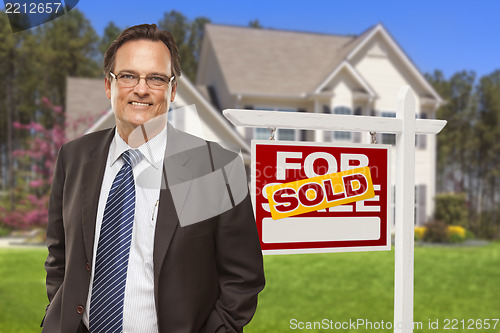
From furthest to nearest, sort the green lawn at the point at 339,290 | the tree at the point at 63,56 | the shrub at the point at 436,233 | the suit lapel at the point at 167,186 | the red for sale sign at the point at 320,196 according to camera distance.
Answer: the tree at the point at 63,56 < the shrub at the point at 436,233 < the green lawn at the point at 339,290 < the red for sale sign at the point at 320,196 < the suit lapel at the point at 167,186

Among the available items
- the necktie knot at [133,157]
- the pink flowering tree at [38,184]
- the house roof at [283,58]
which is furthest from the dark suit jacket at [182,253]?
the pink flowering tree at [38,184]

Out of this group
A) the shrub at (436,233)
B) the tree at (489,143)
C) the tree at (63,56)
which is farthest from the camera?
the tree at (489,143)

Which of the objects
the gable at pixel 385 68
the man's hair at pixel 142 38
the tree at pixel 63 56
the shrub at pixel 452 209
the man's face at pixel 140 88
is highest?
the tree at pixel 63 56

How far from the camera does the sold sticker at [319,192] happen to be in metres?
3.32

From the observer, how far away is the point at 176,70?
2.51m

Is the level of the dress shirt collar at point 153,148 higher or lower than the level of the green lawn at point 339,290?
higher

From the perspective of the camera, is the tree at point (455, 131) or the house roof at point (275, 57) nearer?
the house roof at point (275, 57)

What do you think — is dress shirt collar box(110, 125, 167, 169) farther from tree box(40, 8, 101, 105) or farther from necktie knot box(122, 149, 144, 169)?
tree box(40, 8, 101, 105)

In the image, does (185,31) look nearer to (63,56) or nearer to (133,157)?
(63,56)

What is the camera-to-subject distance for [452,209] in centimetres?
2138

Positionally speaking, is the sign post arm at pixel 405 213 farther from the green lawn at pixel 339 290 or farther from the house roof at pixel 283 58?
the house roof at pixel 283 58

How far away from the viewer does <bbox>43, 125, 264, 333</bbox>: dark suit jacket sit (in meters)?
2.22

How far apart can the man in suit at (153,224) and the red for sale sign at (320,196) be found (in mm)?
828

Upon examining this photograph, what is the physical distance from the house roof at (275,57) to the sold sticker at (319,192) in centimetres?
1693
